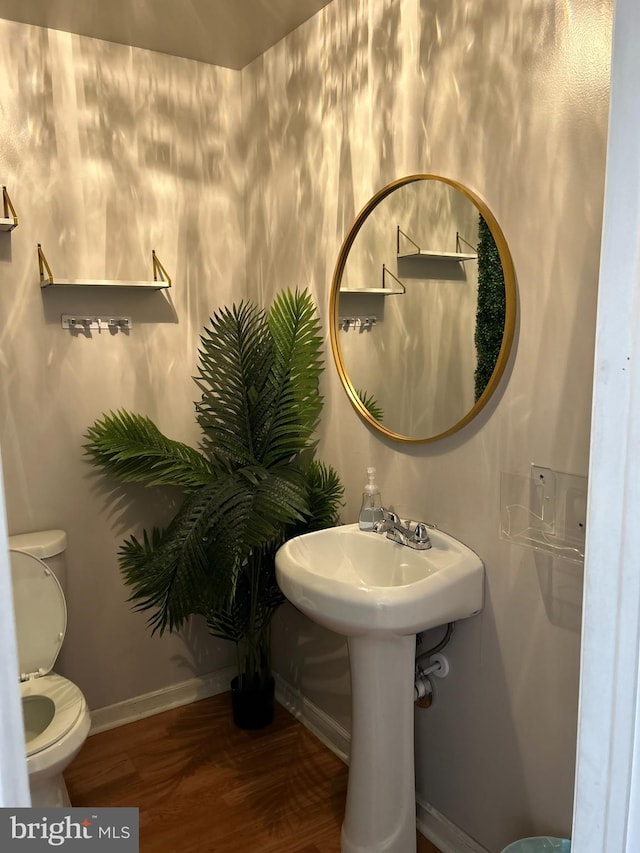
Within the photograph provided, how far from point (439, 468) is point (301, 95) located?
1392mm

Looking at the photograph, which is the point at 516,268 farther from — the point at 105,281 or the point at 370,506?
the point at 105,281

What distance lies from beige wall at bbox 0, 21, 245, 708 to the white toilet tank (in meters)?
0.08

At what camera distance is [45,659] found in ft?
A: 6.94

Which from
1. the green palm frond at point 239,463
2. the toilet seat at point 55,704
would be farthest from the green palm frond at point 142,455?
the toilet seat at point 55,704

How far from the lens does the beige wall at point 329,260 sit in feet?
5.02

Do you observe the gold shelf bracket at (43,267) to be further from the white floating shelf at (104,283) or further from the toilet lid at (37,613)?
the toilet lid at (37,613)

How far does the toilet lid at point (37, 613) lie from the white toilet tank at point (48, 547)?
68 millimetres

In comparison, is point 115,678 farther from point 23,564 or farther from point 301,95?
point 301,95

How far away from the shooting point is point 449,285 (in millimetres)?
1778

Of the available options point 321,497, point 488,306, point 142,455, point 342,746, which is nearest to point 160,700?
point 342,746

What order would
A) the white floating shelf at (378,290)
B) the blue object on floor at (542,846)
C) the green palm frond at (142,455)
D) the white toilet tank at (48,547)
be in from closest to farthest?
1. the blue object on floor at (542,846)
2. the white floating shelf at (378,290)
3. the white toilet tank at (48,547)
4. the green palm frond at (142,455)

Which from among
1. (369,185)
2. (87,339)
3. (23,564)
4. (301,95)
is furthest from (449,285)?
(23,564)

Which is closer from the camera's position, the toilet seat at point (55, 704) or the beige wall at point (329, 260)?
the beige wall at point (329, 260)

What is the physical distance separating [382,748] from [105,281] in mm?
1731
